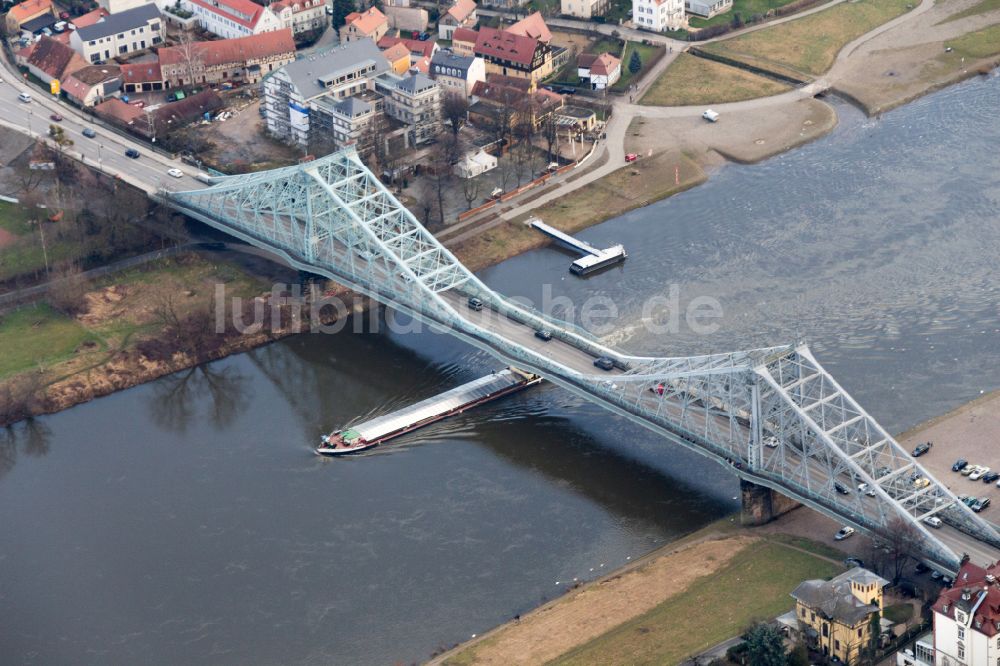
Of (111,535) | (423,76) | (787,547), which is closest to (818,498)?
(787,547)

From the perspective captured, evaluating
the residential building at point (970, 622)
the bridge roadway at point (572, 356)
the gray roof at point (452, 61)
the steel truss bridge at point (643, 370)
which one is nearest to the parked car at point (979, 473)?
→ the steel truss bridge at point (643, 370)

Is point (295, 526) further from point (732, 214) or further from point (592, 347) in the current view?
point (732, 214)

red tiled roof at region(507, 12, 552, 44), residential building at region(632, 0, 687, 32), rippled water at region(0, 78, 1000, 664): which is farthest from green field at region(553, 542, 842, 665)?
residential building at region(632, 0, 687, 32)

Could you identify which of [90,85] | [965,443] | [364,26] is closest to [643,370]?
[965,443]

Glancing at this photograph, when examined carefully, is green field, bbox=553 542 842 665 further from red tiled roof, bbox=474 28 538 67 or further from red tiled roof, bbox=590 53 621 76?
red tiled roof, bbox=474 28 538 67

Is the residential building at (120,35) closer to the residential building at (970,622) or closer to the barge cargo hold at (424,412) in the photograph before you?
the barge cargo hold at (424,412)

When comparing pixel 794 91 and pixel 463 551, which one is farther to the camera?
pixel 794 91
